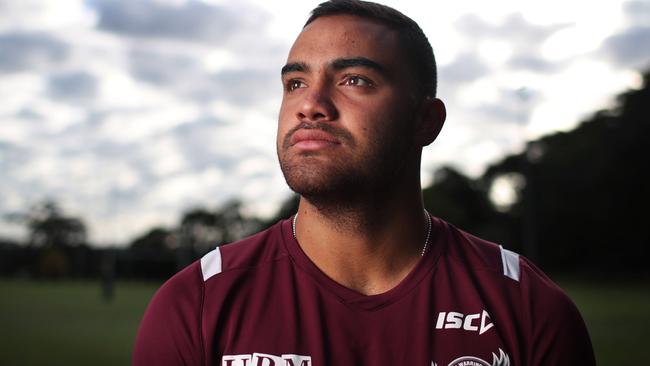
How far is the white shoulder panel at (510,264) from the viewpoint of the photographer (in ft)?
10.6

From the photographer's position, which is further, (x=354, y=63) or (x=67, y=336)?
(x=67, y=336)

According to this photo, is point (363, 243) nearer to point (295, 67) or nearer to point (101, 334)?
point (295, 67)

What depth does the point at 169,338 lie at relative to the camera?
2973 mm

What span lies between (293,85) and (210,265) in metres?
0.85

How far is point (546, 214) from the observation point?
60.7 meters

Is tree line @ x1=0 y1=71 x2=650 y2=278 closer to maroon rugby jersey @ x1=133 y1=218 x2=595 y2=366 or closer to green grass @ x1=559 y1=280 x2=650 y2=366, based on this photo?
green grass @ x1=559 y1=280 x2=650 y2=366

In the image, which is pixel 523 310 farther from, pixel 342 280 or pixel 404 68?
pixel 404 68

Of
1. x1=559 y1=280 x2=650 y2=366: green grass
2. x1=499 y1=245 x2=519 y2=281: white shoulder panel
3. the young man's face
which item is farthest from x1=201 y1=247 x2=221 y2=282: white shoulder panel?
x1=559 y1=280 x2=650 y2=366: green grass

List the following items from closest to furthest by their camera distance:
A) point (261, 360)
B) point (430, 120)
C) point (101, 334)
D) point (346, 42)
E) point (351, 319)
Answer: point (261, 360)
point (351, 319)
point (346, 42)
point (430, 120)
point (101, 334)

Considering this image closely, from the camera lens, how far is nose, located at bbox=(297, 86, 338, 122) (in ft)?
9.87

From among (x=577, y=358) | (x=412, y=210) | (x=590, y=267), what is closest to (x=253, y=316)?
(x=412, y=210)

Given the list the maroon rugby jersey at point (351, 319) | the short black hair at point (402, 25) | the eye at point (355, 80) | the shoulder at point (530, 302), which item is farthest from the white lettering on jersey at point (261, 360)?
the short black hair at point (402, 25)

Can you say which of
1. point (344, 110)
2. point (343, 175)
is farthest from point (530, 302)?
point (344, 110)

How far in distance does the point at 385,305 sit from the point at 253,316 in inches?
21.1
